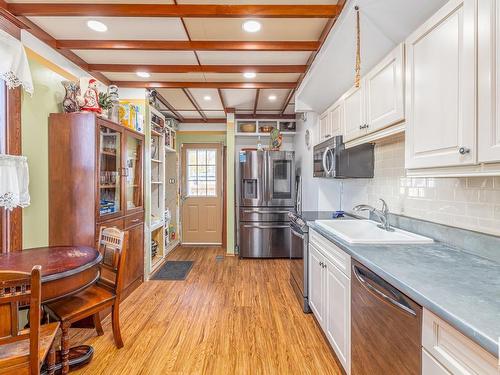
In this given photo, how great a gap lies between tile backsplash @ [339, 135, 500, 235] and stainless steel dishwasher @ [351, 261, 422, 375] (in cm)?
67

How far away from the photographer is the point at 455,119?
1.22m

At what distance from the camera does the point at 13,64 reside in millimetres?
2037

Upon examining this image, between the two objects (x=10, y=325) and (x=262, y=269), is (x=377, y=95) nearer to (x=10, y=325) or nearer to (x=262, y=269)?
(x=10, y=325)

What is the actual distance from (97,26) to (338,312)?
284 centimetres

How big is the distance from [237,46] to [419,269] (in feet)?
7.42

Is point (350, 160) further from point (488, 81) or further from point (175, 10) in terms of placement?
point (175, 10)

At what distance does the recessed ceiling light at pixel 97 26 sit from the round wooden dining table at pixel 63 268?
1.78 meters

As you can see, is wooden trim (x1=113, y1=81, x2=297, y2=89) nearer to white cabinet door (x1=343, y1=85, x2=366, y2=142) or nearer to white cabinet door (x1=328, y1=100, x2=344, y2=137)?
white cabinet door (x1=328, y1=100, x2=344, y2=137)

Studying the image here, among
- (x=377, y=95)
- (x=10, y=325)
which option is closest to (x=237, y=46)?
(x=377, y=95)

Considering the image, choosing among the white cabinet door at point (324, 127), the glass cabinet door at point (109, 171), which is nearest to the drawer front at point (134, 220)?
the glass cabinet door at point (109, 171)

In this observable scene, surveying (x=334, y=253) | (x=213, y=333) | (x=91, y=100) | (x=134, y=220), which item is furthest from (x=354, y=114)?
(x=134, y=220)

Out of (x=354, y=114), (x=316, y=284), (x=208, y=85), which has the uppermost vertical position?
(x=208, y=85)

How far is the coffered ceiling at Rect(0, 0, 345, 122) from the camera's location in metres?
2.00

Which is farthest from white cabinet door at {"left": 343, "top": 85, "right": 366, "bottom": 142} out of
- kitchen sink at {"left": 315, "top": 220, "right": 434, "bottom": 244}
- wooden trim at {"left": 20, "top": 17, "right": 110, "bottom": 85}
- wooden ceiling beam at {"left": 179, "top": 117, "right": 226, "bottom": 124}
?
wooden ceiling beam at {"left": 179, "top": 117, "right": 226, "bottom": 124}
